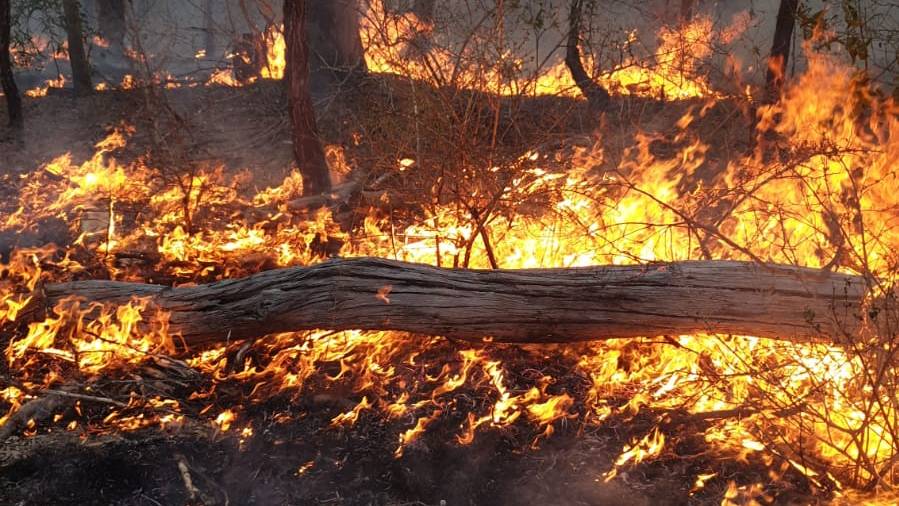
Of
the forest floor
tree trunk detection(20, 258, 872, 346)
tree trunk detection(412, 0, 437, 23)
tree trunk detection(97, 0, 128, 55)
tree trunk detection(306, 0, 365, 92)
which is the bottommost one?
the forest floor

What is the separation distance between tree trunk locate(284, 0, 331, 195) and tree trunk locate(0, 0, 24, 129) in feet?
15.0

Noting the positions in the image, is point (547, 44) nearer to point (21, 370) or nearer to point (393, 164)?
point (393, 164)

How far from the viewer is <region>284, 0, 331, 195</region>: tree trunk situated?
6676mm

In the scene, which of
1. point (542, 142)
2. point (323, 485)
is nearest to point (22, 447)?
point (323, 485)

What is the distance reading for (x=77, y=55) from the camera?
36.6 feet

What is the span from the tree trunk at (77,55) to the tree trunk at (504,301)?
317 inches

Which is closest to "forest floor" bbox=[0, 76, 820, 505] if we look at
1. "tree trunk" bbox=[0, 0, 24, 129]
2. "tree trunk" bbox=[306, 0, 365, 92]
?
"tree trunk" bbox=[0, 0, 24, 129]

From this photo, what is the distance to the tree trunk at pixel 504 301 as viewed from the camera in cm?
373

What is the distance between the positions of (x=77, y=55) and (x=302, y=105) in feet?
20.3

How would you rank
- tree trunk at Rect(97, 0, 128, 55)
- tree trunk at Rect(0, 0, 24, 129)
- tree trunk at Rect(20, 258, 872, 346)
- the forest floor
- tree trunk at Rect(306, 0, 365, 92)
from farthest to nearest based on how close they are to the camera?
tree trunk at Rect(97, 0, 128, 55), tree trunk at Rect(306, 0, 365, 92), tree trunk at Rect(0, 0, 24, 129), tree trunk at Rect(20, 258, 872, 346), the forest floor

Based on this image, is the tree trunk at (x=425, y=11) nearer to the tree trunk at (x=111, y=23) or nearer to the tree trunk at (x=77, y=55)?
the tree trunk at (x=77, y=55)

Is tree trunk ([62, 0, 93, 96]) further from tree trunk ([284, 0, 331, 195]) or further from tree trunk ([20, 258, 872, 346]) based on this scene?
tree trunk ([20, 258, 872, 346])

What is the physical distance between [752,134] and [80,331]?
6.85 m

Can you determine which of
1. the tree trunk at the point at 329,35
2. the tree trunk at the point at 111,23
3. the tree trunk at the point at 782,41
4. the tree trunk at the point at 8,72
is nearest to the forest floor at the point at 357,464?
the tree trunk at the point at 782,41
